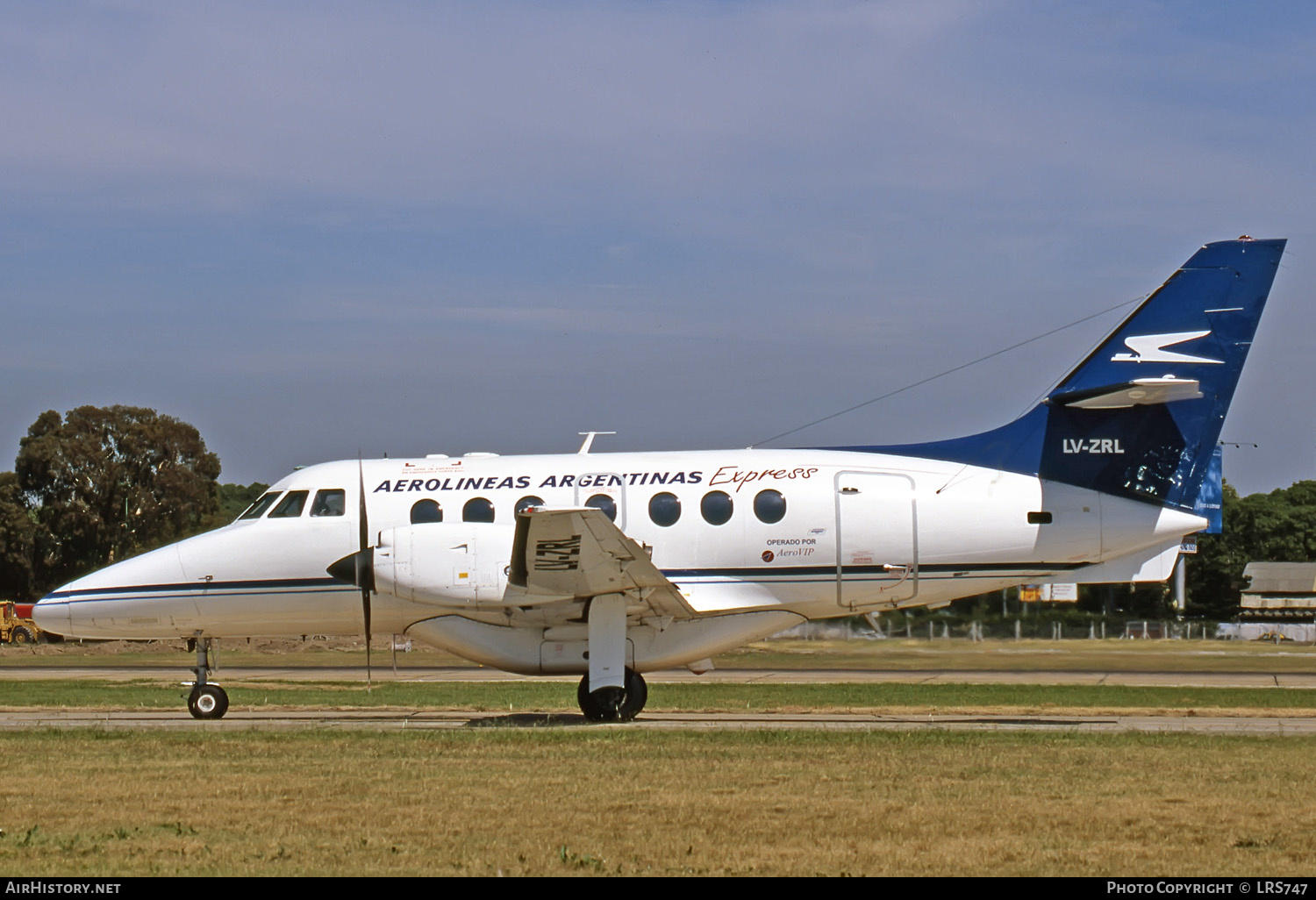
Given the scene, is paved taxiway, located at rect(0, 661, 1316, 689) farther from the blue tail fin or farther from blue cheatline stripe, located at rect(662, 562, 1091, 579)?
the blue tail fin

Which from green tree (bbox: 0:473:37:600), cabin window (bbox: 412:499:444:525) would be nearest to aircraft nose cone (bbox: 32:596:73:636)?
cabin window (bbox: 412:499:444:525)

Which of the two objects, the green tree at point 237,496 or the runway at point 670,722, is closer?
the runway at point 670,722

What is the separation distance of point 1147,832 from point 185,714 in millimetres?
14885

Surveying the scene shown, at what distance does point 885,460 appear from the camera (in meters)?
18.1

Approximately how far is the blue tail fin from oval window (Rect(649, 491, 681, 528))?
4.75m

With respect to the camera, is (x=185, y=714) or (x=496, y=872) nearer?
(x=496, y=872)

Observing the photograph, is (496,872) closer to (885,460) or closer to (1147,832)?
(1147,832)

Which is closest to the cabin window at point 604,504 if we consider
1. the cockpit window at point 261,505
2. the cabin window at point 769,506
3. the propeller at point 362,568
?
the cabin window at point 769,506

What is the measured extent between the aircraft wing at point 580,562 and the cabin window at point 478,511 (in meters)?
1.60

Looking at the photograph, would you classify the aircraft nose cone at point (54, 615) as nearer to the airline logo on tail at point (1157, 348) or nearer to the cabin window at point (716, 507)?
the cabin window at point (716, 507)

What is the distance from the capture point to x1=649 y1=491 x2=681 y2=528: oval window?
58.4 feet

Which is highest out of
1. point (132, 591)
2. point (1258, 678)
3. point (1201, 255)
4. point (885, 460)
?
point (1201, 255)

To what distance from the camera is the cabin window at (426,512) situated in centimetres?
1819
